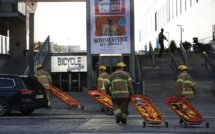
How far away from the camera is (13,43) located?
41.3m

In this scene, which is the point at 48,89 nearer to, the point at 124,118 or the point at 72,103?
the point at 72,103

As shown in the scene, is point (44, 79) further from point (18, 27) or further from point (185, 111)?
point (18, 27)

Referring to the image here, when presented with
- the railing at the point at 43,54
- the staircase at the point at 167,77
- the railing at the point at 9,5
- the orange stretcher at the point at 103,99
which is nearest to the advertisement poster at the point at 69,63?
the railing at the point at 43,54

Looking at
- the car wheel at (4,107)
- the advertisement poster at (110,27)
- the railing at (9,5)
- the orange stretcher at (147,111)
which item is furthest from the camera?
the railing at (9,5)

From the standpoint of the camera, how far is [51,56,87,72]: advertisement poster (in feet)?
112

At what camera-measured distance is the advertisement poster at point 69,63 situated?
34.2 meters

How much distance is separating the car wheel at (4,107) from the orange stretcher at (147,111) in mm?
4755

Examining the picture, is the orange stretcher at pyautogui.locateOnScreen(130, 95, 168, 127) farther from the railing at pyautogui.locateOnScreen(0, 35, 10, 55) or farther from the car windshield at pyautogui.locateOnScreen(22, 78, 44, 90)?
the railing at pyautogui.locateOnScreen(0, 35, 10, 55)

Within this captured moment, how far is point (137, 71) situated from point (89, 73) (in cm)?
407

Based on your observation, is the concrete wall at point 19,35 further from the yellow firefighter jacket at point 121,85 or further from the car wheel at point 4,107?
the yellow firefighter jacket at point 121,85

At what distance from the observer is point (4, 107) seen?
14305 mm

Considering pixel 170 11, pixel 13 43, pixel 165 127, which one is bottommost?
pixel 165 127

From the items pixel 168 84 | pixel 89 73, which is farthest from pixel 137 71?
pixel 89 73

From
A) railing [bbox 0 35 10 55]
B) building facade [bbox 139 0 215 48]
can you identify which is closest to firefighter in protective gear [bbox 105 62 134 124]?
railing [bbox 0 35 10 55]
